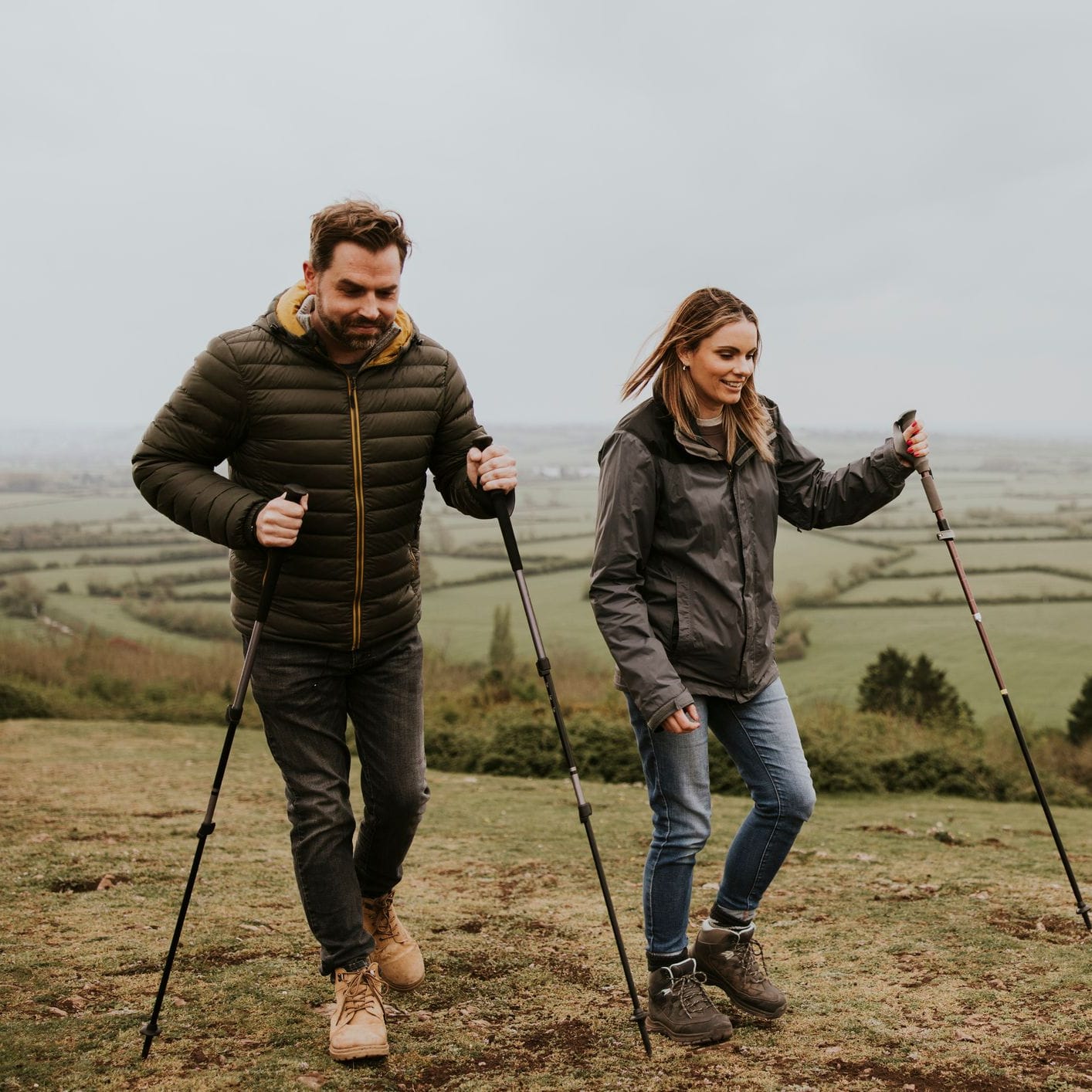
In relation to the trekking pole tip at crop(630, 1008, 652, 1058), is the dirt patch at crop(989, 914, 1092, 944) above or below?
below

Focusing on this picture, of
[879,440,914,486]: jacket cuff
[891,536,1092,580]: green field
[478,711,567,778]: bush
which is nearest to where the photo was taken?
[879,440,914,486]: jacket cuff

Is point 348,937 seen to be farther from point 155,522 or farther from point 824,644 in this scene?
point 155,522

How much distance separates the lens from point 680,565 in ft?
13.7

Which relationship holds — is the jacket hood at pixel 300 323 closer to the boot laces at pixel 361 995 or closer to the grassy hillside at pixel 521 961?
the boot laces at pixel 361 995

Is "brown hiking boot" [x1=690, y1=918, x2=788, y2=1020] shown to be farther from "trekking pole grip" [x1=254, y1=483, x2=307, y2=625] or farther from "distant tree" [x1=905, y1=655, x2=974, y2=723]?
"distant tree" [x1=905, y1=655, x2=974, y2=723]

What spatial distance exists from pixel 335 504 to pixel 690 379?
4.40ft

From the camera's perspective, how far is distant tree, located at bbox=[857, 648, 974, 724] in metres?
18.1

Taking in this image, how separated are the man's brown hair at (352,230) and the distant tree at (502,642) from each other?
19937mm

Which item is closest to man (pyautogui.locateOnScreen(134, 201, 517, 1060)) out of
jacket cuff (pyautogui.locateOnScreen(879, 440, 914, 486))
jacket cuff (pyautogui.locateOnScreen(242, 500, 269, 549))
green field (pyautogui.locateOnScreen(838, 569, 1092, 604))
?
jacket cuff (pyautogui.locateOnScreen(242, 500, 269, 549))

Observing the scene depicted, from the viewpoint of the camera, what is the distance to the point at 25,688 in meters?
15.2

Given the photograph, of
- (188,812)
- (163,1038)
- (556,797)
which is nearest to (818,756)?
(556,797)

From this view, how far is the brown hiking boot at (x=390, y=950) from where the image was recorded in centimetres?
460

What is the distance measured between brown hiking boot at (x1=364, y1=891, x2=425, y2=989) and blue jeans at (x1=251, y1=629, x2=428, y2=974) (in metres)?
0.36

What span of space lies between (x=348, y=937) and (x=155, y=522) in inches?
1653
